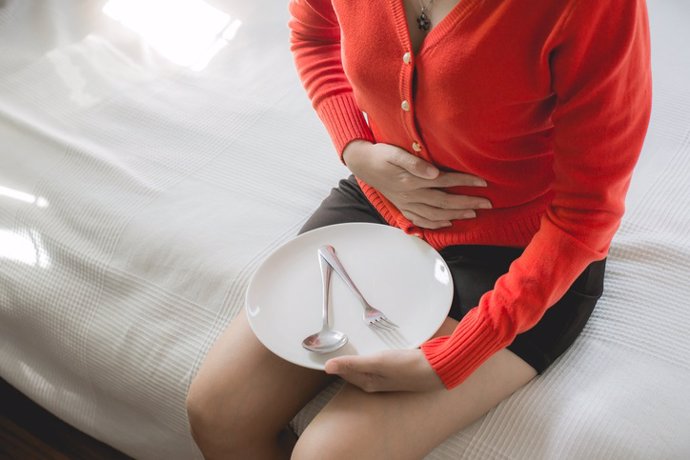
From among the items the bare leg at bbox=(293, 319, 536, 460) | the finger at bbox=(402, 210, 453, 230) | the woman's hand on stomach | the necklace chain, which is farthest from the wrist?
the bare leg at bbox=(293, 319, 536, 460)

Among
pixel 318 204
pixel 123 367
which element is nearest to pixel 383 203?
pixel 318 204

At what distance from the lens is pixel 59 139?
4.21 ft

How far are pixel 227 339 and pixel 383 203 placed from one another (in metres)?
0.28

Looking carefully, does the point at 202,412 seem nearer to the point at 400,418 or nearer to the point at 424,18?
the point at 400,418

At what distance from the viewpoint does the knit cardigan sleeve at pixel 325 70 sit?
0.99 meters

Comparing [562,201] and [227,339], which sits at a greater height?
[562,201]

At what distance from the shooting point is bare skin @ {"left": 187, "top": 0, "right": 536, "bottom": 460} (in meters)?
0.77

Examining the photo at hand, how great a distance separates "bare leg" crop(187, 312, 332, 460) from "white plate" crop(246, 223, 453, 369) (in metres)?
0.06

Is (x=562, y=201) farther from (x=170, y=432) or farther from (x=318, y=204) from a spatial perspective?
(x=170, y=432)

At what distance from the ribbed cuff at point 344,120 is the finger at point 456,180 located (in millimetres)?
160

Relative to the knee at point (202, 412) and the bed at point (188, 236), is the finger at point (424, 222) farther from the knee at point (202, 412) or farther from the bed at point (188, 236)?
the knee at point (202, 412)

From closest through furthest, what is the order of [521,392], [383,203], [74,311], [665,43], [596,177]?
[596,177]
[521,392]
[383,203]
[74,311]
[665,43]

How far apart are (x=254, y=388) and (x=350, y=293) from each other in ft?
0.55

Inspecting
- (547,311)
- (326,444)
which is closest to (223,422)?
(326,444)
